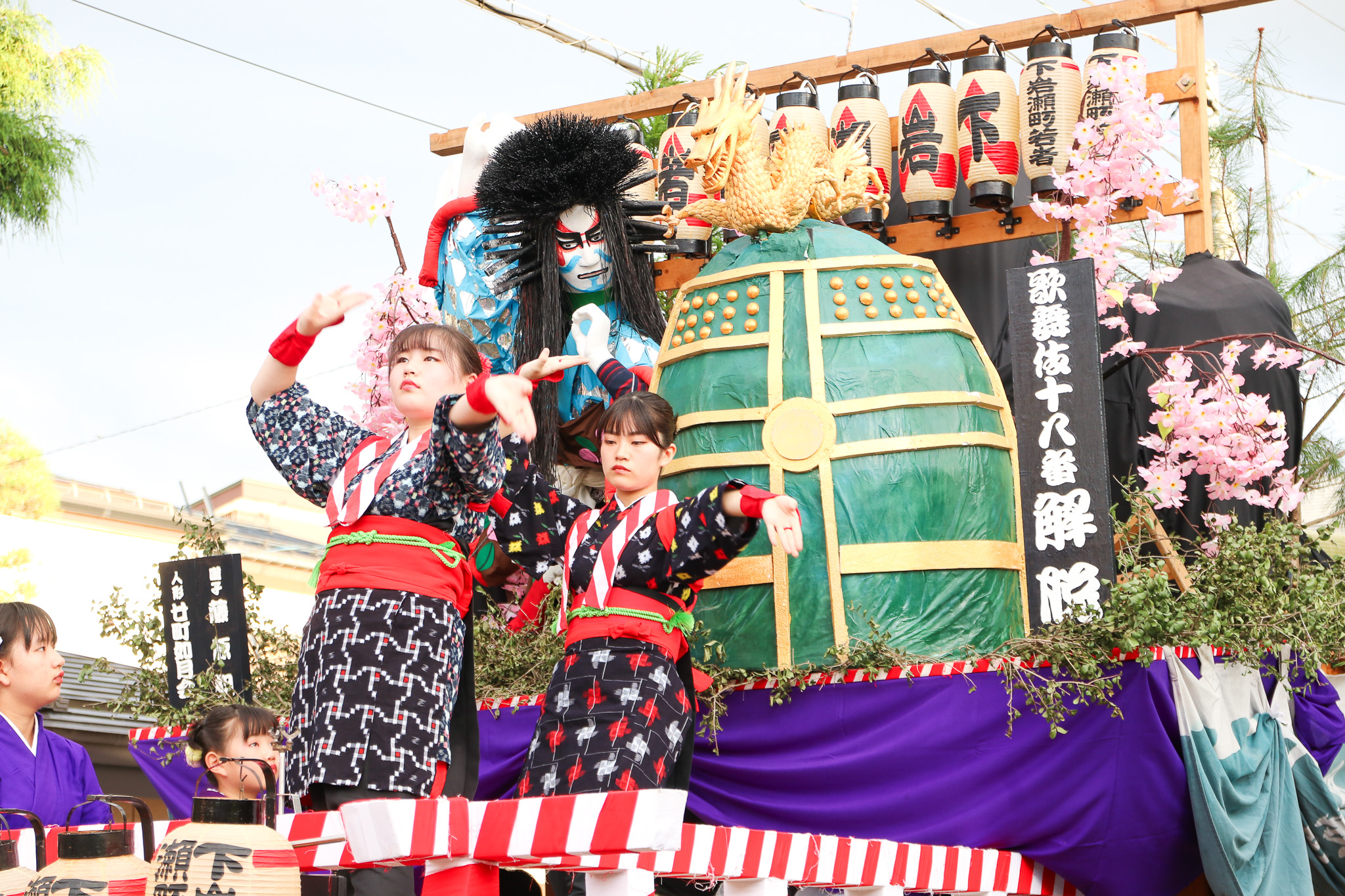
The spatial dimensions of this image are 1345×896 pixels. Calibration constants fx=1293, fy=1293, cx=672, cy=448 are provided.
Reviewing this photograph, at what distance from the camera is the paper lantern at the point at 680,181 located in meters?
5.83

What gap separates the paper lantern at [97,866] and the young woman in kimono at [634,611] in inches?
54.9

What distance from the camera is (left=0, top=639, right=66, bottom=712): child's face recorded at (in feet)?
11.9

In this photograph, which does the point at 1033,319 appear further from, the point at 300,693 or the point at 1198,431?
the point at 300,693

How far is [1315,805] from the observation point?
148 inches

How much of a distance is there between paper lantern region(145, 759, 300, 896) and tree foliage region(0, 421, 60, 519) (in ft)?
36.2

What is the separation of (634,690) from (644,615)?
0.65 feet

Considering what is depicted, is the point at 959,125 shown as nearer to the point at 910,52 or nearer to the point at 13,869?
the point at 910,52

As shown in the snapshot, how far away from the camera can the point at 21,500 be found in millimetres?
11641

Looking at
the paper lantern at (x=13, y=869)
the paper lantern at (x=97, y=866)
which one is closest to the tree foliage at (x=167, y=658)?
the paper lantern at (x=13, y=869)

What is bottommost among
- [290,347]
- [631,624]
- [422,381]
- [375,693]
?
[375,693]

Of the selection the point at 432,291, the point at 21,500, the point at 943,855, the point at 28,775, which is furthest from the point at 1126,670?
the point at 21,500

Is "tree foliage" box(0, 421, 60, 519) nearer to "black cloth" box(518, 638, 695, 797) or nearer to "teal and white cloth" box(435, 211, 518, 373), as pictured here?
"teal and white cloth" box(435, 211, 518, 373)

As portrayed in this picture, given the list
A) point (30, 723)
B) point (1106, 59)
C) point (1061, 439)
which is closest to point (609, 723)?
point (1061, 439)

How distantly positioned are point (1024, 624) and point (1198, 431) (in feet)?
4.08
